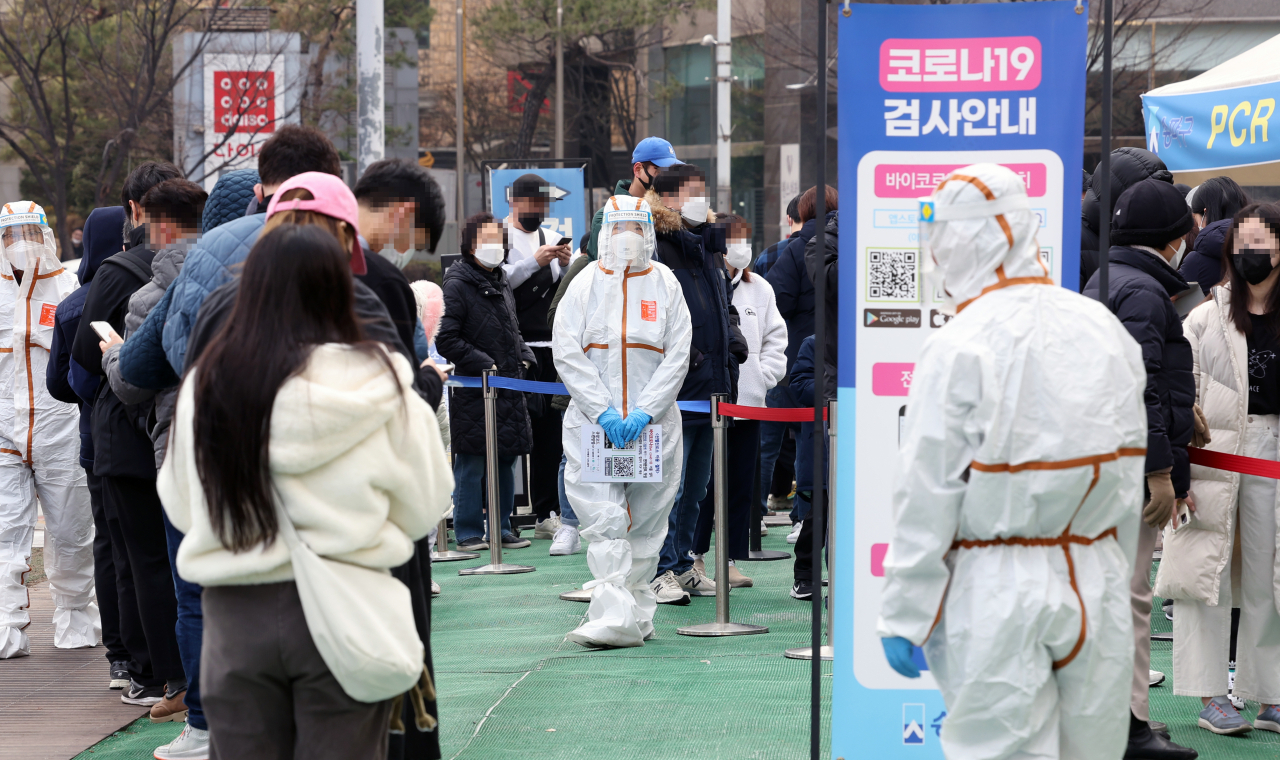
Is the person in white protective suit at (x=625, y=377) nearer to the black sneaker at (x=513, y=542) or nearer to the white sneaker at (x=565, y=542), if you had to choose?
the white sneaker at (x=565, y=542)

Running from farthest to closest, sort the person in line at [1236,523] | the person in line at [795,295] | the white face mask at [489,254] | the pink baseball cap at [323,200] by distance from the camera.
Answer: the white face mask at [489,254] < the person in line at [795,295] < the person in line at [1236,523] < the pink baseball cap at [323,200]

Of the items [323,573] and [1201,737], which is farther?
[1201,737]

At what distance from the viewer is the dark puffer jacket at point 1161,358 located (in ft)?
14.3

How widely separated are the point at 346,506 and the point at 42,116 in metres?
15.3

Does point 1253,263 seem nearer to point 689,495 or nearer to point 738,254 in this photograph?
point 689,495

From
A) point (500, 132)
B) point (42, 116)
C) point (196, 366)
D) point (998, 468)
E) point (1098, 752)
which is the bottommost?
point (1098, 752)

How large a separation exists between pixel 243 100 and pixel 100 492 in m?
14.4

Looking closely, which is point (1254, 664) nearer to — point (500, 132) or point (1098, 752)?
point (1098, 752)

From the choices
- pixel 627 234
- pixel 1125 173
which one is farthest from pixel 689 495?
pixel 1125 173

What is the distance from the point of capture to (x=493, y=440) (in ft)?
26.3

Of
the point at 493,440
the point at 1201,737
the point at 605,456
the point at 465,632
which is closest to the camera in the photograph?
the point at 1201,737

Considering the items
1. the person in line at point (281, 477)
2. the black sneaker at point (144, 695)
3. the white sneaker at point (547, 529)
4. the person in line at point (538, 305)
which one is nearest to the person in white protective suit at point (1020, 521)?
the person in line at point (281, 477)

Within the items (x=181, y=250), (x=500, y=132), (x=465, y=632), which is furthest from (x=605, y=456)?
(x=500, y=132)

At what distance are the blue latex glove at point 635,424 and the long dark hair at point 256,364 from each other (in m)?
3.28
